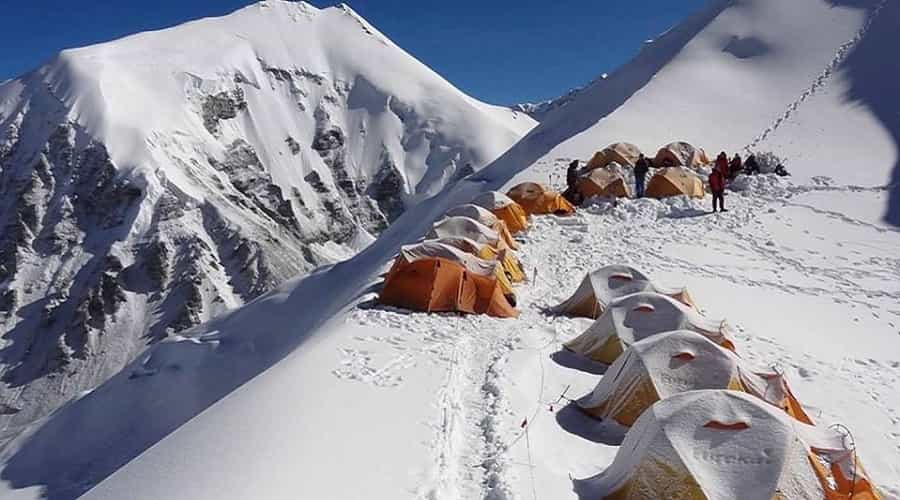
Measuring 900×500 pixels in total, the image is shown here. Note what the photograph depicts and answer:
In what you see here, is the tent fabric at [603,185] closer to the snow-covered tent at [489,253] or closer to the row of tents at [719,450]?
the snow-covered tent at [489,253]

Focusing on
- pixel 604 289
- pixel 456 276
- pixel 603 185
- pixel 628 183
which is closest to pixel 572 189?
pixel 603 185

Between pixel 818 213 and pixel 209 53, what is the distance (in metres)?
169

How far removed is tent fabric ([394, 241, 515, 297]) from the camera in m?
19.4

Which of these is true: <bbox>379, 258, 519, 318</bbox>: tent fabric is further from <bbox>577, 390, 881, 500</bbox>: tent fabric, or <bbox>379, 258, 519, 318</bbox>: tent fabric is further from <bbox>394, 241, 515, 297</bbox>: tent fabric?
<bbox>577, 390, 881, 500</bbox>: tent fabric

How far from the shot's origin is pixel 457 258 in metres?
19.8

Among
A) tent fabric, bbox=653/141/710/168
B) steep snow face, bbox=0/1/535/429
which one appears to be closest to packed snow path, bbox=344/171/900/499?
tent fabric, bbox=653/141/710/168

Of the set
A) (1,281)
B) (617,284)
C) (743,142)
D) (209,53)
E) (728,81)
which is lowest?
(1,281)

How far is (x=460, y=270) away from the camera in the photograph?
18.9 m

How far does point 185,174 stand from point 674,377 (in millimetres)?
141722

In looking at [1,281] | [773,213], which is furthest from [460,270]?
[1,281]

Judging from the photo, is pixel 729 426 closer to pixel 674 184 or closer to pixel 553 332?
pixel 553 332

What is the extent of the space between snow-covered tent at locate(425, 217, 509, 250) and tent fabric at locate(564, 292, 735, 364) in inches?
341

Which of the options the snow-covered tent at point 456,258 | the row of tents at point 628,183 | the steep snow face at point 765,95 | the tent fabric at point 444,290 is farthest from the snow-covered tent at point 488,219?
the steep snow face at point 765,95

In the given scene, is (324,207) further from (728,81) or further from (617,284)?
(617,284)
